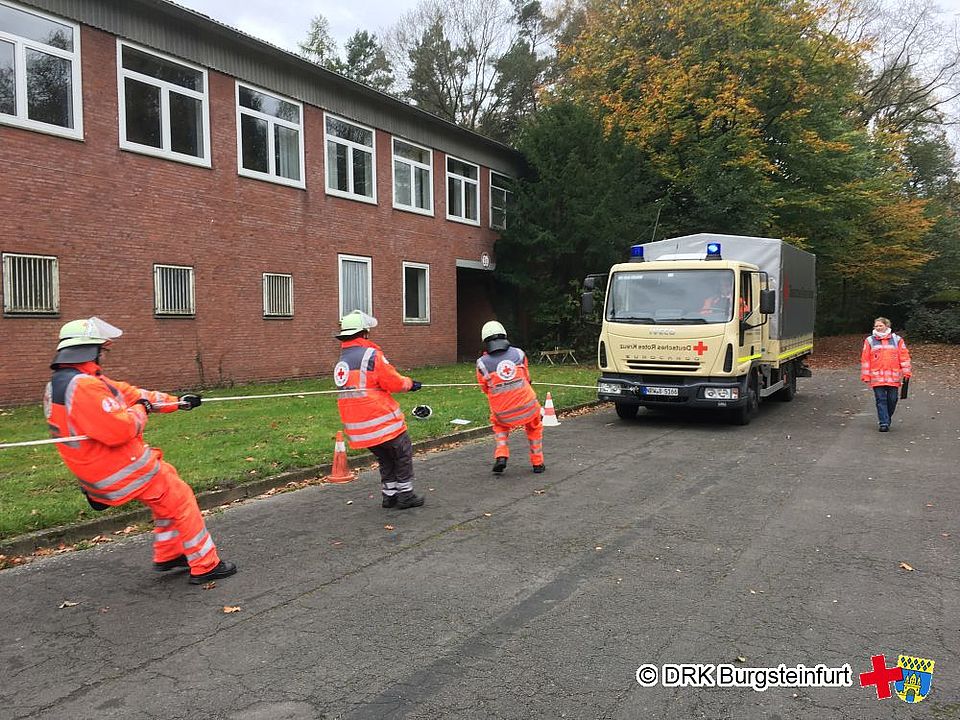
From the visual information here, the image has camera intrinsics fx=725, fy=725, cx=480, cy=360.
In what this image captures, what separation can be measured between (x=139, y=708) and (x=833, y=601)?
3815 millimetres

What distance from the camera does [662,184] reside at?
1029 inches

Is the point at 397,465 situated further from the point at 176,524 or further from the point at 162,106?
the point at 162,106

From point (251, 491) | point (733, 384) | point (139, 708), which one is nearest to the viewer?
point (139, 708)

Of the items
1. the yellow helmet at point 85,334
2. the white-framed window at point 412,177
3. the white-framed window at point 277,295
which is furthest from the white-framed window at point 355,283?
the yellow helmet at point 85,334

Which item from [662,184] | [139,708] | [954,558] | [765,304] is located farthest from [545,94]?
[139,708]

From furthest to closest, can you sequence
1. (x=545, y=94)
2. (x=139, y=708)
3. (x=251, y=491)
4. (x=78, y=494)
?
(x=545, y=94) → (x=251, y=491) → (x=78, y=494) → (x=139, y=708)

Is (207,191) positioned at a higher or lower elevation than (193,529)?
higher

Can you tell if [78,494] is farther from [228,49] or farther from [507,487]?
[228,49]

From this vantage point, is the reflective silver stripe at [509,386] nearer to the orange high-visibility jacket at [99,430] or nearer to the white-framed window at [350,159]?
the orange high-visibility jacket at [99,430]

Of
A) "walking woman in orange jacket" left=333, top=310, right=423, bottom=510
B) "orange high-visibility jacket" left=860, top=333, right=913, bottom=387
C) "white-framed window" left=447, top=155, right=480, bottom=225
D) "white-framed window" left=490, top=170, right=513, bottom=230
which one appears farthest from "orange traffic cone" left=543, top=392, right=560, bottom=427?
"white-framed window" left=490, top=170, right=513, bottom=230

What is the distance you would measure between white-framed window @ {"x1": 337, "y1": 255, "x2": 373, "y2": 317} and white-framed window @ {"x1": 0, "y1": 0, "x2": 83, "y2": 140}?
712cm

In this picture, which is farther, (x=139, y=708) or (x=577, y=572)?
(x=577, y=572)

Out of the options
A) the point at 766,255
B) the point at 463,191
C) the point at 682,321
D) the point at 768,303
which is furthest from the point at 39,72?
the point at 463,191

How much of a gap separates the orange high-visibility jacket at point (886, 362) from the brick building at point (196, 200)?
12.0 m
